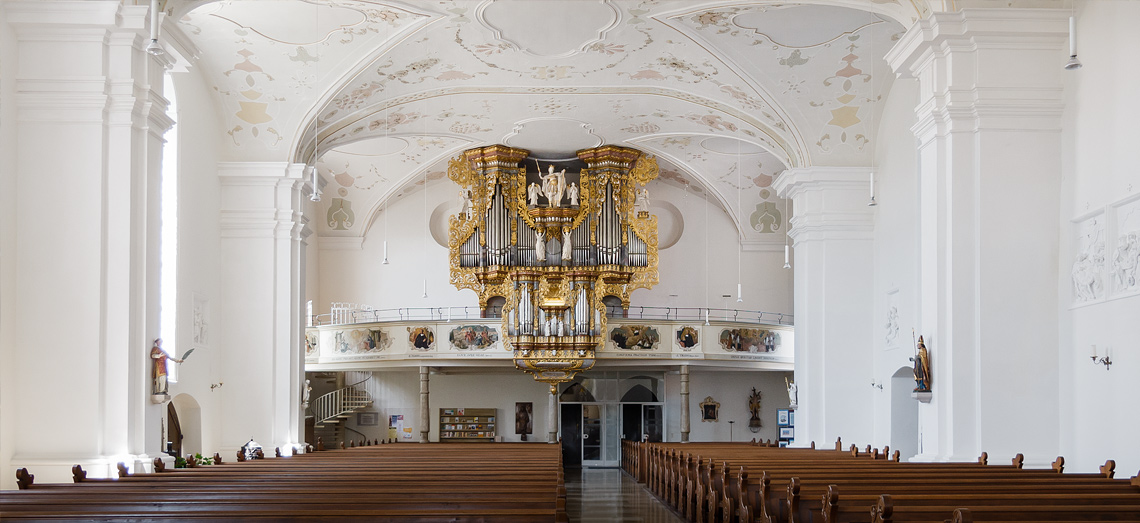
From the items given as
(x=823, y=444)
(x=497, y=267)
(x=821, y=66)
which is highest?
(x=821, y=66)

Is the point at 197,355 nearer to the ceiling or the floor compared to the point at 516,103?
nearer to the floor

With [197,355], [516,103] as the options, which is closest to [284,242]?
[197,355]

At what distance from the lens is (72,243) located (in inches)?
361

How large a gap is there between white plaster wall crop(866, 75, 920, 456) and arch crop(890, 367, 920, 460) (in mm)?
14

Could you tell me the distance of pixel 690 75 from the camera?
51.6ft

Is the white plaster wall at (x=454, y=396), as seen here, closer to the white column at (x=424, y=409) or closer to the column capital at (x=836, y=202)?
the white column at (x=424, y=409)

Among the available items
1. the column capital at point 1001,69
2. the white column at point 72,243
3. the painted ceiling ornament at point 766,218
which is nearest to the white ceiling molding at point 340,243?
the painted ceiling ornament at point 766,218

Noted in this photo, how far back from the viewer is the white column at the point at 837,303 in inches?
645

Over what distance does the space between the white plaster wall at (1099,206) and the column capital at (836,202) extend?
265 inches

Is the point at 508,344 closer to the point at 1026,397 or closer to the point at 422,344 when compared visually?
the point at 422,344

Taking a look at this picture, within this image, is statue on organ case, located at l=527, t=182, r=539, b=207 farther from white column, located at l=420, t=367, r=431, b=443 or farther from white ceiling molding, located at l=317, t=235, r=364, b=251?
white ceiling molding, located at l=317, t=235, r=364, b=251

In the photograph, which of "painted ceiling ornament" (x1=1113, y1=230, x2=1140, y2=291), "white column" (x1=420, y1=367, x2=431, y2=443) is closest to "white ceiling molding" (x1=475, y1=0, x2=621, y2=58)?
"painted ceiling ornament" (x1=1113, y1=230, x2=1140, y2=291)

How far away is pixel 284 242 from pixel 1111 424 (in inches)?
436

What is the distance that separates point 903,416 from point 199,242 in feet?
32.9
